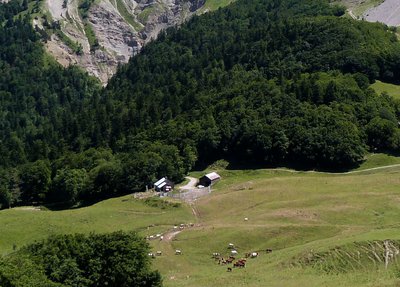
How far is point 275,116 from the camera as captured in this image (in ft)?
463

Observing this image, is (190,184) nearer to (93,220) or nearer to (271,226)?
(93,220)

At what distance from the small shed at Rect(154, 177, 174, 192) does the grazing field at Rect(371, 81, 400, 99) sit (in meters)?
76.9

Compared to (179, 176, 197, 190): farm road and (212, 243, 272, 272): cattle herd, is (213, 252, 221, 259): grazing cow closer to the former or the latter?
(212, 243, 272, 272): cattle herd

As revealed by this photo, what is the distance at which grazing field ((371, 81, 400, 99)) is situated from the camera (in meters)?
163

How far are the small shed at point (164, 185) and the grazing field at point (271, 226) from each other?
26.8 ft

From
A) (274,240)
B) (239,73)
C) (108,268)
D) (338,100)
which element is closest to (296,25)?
(239,73)

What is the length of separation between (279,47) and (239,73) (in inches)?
803

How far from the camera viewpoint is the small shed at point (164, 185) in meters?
116

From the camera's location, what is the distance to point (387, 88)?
554 feet

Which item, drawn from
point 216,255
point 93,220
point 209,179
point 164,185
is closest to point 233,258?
point 216,255

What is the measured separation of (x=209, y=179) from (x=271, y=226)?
4098cm

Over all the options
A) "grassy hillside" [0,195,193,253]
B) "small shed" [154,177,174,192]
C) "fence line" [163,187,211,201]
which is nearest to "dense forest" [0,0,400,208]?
"small shed" [154,177,174,192]

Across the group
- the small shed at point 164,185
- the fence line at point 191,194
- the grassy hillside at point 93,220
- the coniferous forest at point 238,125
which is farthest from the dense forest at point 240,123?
the grassy hillside at point 93,220

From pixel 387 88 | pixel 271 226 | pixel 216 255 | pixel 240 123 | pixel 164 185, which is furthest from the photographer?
pixel 387 88
